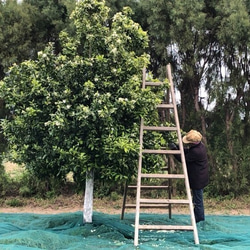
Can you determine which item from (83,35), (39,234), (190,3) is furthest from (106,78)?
(190,3)

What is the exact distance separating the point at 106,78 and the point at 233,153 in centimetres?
532

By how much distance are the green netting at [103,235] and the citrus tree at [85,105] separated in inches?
20.2

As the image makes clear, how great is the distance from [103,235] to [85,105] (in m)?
1.96

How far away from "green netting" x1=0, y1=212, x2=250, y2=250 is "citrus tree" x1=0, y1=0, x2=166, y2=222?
0.51 metres

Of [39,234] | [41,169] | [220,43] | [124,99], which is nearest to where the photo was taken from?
[39,234]

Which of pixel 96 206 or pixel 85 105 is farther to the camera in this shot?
pixel 96 206

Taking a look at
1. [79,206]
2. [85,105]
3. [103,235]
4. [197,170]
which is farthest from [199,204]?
[79,206]

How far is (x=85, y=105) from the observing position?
17.3ft

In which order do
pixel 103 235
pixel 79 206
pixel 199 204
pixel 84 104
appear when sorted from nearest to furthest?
pixel 103 235 → pixel 84 104 → pixel 199 204 → pixel 79 206

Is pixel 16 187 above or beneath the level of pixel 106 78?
beneath

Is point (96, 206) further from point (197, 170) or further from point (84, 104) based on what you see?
point (84, 104)

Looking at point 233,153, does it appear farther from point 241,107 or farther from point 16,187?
point 16,187

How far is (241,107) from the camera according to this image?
9438 mm

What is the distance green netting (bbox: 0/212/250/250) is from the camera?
4.57m
